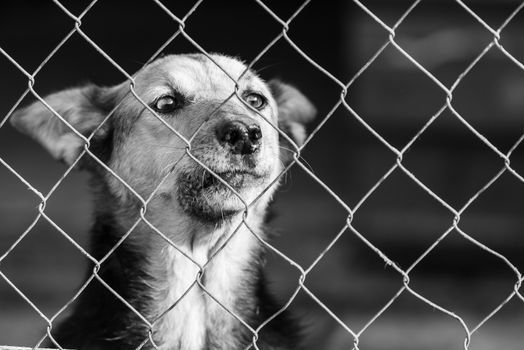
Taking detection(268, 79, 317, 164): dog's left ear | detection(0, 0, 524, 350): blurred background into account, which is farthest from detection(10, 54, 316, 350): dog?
detection(0, 0, 524, 350): blurred background

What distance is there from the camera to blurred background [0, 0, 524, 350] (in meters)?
7.05

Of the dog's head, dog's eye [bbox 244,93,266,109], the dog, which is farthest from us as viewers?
dog's eye [bbox 244,93,266,109]

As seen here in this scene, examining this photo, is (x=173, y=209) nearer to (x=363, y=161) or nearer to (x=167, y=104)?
(x=167, y=104)

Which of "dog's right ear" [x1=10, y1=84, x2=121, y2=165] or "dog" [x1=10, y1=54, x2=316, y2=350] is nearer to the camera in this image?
"dog" [x1=10, y1=54, x2=316, y2=350]

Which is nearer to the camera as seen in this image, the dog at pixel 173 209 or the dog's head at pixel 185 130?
the dog's head at pixel 185 130

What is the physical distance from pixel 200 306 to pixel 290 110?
1158 mm

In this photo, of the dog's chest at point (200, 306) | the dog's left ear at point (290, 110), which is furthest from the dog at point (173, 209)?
the dog's left ear at point (290, 110)

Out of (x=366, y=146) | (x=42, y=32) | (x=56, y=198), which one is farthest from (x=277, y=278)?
(x=42, y=32)

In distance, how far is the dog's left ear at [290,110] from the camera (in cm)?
416

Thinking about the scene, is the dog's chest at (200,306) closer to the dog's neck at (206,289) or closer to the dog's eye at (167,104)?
the dog's neck at (206,289)

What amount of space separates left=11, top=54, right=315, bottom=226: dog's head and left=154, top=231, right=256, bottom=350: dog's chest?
33 cm

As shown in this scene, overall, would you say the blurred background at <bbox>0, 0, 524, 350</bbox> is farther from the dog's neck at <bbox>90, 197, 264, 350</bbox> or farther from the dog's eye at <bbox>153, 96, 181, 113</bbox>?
the dog's eye at <bbox>153, 96, 181, 113</bbox>

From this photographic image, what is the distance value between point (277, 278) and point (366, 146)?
1660 mm

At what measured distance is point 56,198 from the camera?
8.73 m
